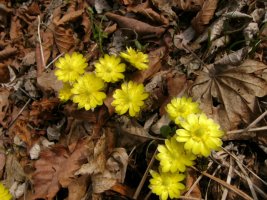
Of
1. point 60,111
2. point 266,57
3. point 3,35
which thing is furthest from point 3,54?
point 266,57

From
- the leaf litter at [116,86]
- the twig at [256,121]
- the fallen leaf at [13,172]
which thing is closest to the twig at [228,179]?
the leaf litter at [116,86]

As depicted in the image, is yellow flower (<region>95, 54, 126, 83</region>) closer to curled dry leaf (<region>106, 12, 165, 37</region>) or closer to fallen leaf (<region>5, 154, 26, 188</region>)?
curled dry leaf (<region>106, 12, 165, 37</region>)

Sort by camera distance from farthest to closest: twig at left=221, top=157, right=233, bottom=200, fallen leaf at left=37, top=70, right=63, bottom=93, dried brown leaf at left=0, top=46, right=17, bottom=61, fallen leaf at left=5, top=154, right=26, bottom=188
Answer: dried brown leaf at left=0, top=46, right=17, bottom=61, fallen leaf at left=37, top=70, right=63, bottom=93, fallen leaf at left=5, top=154, right=26, bottom=188, twig at left=221, top=157, right=233, bottom=200

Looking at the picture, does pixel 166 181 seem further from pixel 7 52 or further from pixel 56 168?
pixel 7 52

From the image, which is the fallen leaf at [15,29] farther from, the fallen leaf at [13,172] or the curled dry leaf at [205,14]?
the curled dry leaf at [205,14]

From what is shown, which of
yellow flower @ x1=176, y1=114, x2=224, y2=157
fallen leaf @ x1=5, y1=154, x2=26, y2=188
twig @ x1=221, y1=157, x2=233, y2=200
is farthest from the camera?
fallen leaf @ x1=5, y1=154, x2=26, y2=188

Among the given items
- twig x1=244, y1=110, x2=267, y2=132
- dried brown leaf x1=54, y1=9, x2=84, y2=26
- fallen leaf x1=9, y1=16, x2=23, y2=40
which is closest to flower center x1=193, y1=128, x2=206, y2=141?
twig x1=244, y1=110, x2=267, y2=132

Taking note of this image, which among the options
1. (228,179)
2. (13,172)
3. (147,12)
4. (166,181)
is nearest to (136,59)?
(147,12)
